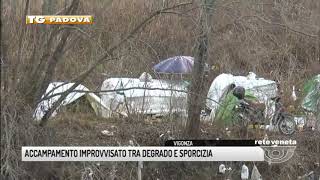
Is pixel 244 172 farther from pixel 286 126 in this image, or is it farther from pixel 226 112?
pixel 286 126

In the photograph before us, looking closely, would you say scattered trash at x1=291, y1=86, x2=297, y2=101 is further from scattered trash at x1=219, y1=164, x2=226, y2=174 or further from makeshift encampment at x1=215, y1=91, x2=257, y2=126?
scattered trash at x1=219, y1=164, x2=226, y2=174

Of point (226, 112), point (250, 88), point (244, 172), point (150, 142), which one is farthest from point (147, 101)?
point (250, 88)

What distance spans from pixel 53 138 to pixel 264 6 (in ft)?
8.31

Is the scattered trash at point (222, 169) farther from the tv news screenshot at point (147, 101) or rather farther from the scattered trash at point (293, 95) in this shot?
the scattered trash at point (293, 95)

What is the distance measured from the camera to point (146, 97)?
21.0 feet

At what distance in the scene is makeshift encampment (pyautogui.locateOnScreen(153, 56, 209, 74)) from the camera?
6548 millimetres

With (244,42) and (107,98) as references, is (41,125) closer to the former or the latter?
(107,98)

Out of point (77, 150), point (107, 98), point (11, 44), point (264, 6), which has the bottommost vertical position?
point (77, 150)

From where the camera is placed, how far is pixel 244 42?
5902 mm

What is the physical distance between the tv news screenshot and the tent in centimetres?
3

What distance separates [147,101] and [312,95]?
2.39 metres

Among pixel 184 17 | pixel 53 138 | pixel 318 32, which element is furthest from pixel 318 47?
pixel 53 138

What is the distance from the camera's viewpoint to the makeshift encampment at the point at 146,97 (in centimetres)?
611

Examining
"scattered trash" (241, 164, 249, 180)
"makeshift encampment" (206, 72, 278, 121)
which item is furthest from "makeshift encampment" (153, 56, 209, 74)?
"scattered trash" (241, 164, 249, 180)
